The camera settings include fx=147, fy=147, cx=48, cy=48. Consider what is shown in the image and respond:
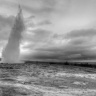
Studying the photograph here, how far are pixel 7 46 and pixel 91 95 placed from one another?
389 feet

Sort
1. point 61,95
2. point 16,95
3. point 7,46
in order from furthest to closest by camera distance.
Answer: point 7,46
point 61,95
point 16,95

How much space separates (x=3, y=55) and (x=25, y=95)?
12533 cm

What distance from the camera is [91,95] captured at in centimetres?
1538

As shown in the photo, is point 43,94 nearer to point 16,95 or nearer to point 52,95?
point 52,95

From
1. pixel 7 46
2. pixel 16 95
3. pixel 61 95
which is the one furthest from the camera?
pixel 7 46

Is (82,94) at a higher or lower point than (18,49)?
lower

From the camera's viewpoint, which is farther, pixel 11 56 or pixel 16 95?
pixel 11 56

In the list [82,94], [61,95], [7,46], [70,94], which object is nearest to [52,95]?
[61,95]

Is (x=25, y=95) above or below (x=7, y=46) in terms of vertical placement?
below

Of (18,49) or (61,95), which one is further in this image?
(18,49)

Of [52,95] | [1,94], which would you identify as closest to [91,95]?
[52,95]

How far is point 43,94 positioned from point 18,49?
119 m

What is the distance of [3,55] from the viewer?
134 meters

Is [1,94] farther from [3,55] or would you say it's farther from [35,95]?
[3,55]
